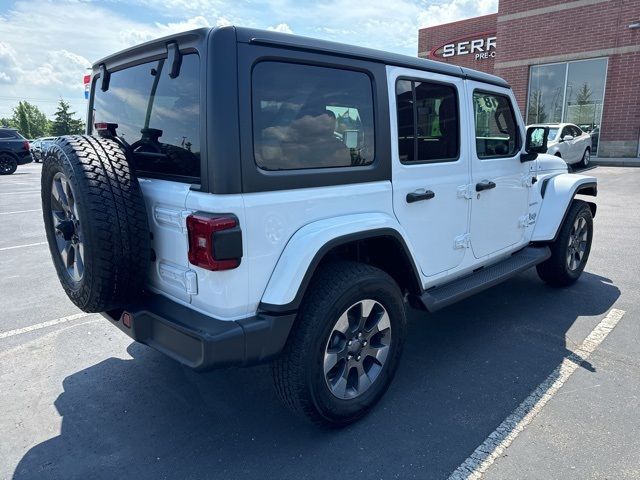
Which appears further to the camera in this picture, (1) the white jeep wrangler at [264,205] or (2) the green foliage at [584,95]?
(2) the green foliage at [584,95]

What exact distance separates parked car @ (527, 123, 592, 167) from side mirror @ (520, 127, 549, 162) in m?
10.2

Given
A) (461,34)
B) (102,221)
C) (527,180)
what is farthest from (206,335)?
(461,34)

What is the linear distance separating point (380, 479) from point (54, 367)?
2442mm

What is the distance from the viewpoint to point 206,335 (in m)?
2.09

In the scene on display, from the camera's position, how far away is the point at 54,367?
131 inches

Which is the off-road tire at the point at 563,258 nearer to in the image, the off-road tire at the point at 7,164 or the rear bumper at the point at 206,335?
the rear bumper at the point at 206,335

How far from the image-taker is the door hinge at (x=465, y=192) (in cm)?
330

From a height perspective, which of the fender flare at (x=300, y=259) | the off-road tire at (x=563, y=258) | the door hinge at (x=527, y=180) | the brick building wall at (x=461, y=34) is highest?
the brick building wall at (x=461, y=34)

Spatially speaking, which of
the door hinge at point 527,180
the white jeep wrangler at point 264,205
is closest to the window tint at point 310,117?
the white jeep wrangler at point 264,205

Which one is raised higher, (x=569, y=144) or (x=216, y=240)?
(x=569, y=144)

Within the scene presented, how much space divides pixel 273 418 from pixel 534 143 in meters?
3.20

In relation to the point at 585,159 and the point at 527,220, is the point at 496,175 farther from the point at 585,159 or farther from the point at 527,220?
the point at 585,159

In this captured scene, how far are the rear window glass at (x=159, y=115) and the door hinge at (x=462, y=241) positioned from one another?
1.95 m

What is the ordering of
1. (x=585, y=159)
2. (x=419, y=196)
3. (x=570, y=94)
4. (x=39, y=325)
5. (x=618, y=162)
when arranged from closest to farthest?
(x=419, y=196)
(x=39, y=325)
(x=585, y=159)
(x=618, y=162)
(x=570, y=94)
